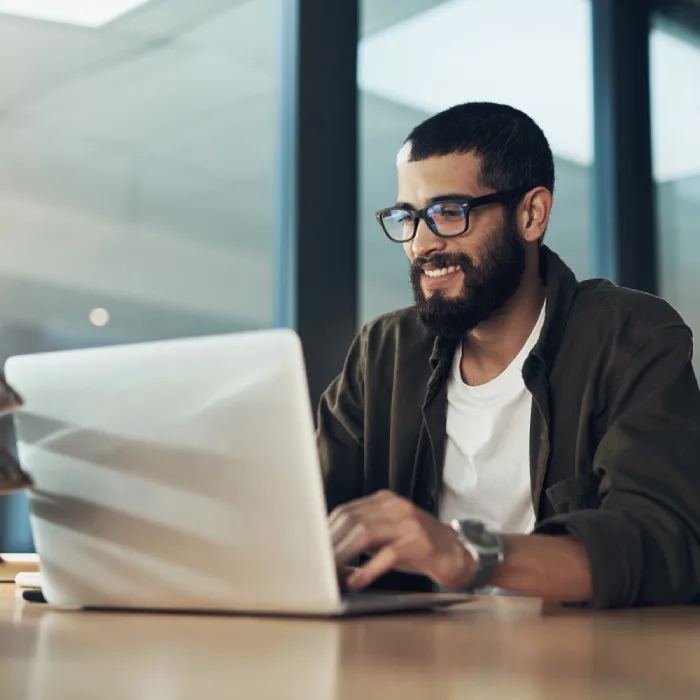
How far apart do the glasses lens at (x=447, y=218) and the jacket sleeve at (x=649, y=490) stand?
0.41 m

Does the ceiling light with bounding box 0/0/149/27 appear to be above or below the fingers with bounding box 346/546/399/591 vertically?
above

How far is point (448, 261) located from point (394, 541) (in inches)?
33.4

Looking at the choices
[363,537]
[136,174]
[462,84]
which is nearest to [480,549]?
[363,537]

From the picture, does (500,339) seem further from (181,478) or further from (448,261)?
(181,478)

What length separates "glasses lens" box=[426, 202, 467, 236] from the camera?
174cm

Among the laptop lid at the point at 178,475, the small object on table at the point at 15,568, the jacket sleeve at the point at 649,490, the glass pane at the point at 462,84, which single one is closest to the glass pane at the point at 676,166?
the glass pane at the point at 462,84

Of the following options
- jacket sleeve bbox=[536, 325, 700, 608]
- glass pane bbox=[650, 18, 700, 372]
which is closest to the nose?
jacket sleeve bbox=[536, 325, 700, 608]

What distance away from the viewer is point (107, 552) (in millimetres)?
1019

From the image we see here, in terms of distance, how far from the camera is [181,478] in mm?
938

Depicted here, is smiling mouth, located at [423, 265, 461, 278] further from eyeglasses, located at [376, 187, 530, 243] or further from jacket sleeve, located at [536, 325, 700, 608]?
jacket sleeve, located at [536, 325, 700, 608]

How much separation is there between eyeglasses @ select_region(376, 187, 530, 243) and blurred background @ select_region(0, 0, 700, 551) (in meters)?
0.82

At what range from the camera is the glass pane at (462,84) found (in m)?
2.81

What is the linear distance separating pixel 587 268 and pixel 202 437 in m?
2.83

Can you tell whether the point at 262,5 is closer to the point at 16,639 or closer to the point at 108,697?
the point at 16,639
